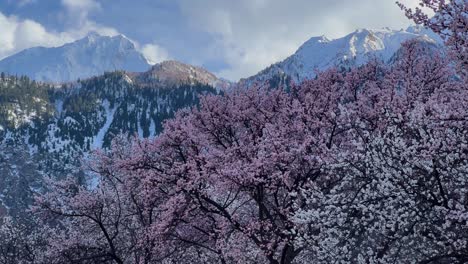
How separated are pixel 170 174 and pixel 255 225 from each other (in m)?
3.68

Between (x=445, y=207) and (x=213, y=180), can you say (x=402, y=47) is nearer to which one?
(x=213, y=180)

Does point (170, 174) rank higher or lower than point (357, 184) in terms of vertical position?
higher

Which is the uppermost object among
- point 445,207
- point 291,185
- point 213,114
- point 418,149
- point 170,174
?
point 213,114

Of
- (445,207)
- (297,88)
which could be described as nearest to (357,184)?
(445,207)

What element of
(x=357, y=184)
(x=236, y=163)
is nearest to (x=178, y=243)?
(x=236, y=163)

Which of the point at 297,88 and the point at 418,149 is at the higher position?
the point at 297,88

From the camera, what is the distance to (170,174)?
17797 millimetres

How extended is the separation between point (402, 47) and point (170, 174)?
12536 mm

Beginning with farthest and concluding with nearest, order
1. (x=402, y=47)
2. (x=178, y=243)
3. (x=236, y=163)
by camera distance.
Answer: (x=402, y=47)
(x=178, y=243)
(x=236, y=163)

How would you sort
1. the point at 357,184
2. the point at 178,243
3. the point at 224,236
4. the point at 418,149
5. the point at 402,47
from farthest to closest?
the point at 402,47, the point at 178,243, the point at 224,236, the point at 357,184, the point at 418,149

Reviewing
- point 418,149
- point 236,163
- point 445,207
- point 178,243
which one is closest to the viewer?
point 445,207

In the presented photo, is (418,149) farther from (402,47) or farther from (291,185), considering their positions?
(402,47)

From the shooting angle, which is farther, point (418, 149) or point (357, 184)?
point (357, 184)

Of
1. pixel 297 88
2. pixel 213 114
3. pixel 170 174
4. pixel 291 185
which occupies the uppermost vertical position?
pixel 297 88
